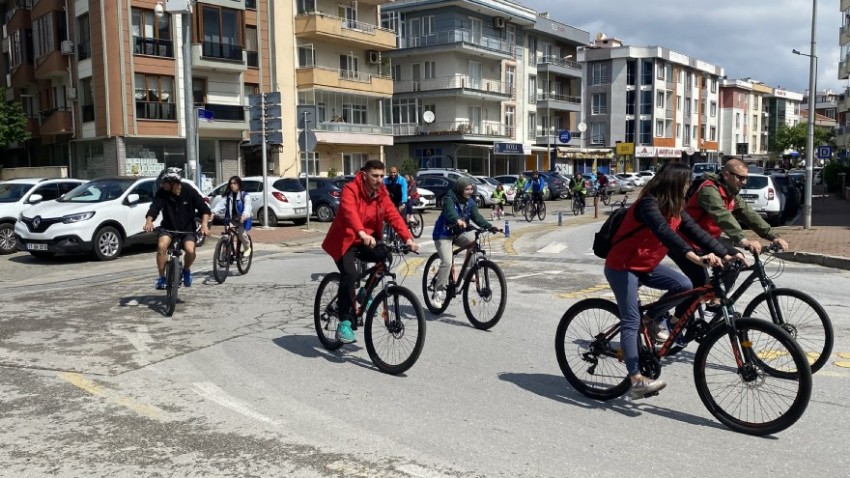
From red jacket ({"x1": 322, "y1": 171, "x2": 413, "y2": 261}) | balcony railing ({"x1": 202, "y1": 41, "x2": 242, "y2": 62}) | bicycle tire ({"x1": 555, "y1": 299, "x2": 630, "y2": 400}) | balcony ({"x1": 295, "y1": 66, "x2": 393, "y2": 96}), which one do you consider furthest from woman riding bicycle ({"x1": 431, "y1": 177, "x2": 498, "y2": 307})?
balcony ({"x1": 295, "y1": 66, "x2": 393, "y2": 96})

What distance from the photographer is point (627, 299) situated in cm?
522

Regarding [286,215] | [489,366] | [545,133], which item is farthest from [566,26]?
[489,366]

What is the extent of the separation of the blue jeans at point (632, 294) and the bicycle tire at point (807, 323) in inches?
53.4

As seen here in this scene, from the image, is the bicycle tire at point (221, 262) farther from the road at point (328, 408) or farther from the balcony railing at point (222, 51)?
the balcony railing at point (222, 51)

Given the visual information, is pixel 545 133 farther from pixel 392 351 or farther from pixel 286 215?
pixel 392 351

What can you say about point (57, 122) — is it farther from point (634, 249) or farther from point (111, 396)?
point (634, 249)

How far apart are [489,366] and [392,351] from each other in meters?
0.86

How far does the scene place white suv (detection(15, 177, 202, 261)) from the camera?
560 inches

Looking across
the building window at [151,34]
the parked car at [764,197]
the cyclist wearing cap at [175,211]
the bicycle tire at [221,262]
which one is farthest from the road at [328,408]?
the building window at [151,34]

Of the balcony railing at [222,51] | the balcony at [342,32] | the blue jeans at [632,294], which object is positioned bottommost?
the blue jeans at [632,294]

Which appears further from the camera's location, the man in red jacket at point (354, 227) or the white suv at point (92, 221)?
the white suv at point (92, 221)

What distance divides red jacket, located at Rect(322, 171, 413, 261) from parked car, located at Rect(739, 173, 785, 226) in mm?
16569

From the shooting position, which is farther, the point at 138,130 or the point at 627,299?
the point at 138,130

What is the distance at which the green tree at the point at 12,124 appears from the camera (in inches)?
1501
